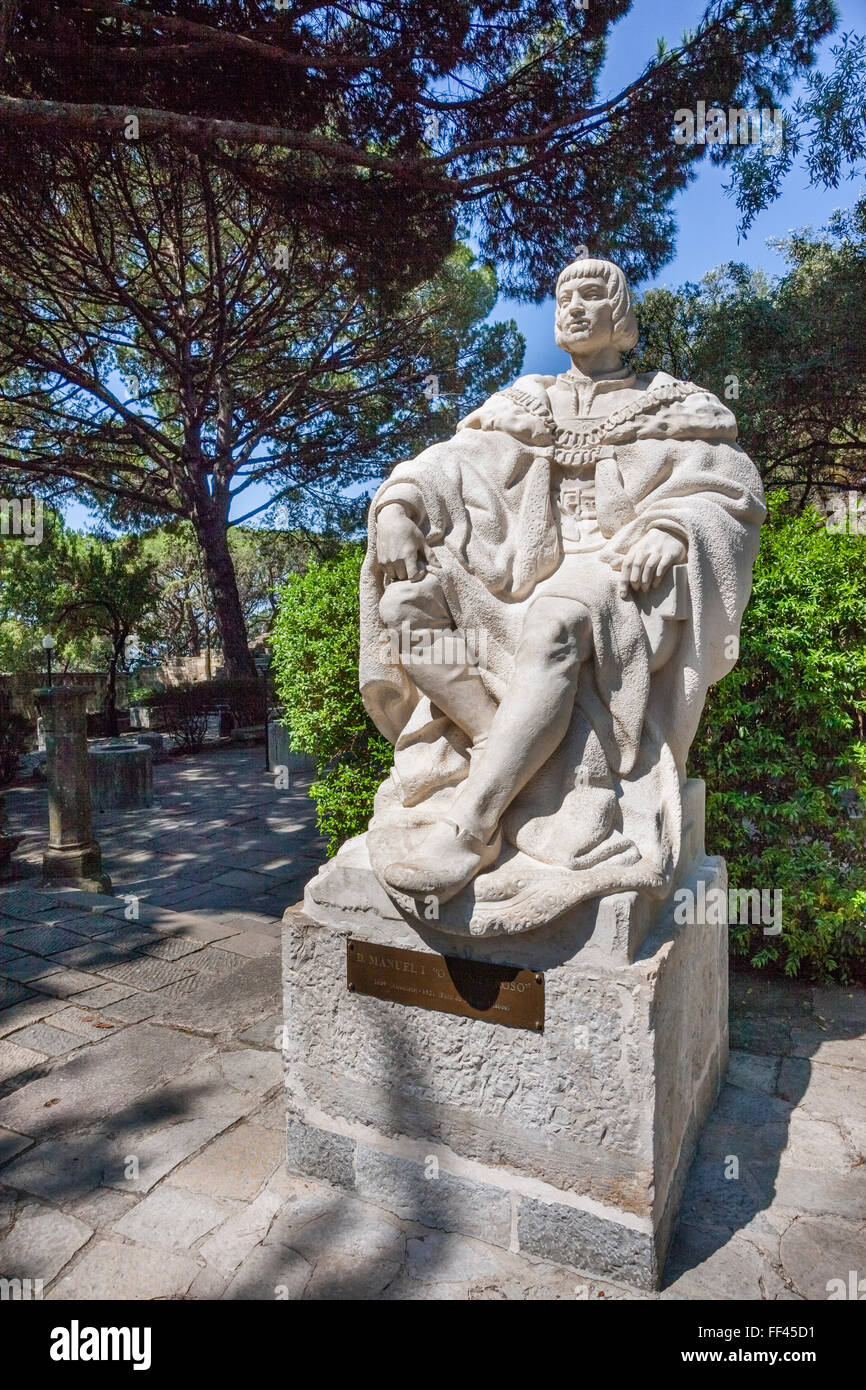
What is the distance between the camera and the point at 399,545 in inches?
82.6

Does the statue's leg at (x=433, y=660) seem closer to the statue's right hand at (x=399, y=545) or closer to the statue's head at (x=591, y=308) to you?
the statue's right hand at (x=399, y=545)

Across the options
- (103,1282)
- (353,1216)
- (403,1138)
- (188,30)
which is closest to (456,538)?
(403,1138)

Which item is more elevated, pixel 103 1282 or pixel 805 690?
pixel 805 690

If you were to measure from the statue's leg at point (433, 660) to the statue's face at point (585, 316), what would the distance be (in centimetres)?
87

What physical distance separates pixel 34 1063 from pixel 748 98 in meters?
6.46

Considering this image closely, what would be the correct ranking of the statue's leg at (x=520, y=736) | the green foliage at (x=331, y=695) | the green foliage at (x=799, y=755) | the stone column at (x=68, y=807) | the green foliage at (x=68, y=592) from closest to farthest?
1. the statue's leg at (x=520, y=736)
2. the green foliage at (x=799, y=755)
3. the green foliage at (x=331, y=695)
4. the stone column at (x=68, y=807)
5. the green foliage at (x=68, y=592)

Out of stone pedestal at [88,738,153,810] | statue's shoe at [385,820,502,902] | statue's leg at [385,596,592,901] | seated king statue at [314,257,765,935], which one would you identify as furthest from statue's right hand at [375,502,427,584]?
stone pedestal at [88,738,153,810]

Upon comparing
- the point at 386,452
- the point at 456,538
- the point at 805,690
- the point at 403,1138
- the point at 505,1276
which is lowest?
the point at 505,1276

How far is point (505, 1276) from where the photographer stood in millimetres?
1714

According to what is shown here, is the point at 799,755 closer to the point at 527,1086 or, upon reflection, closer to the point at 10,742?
the point at 527,1086

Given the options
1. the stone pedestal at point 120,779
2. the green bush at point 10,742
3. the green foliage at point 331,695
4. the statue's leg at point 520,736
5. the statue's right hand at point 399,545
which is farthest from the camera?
the green bush at point 10,742

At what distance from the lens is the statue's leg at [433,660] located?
2.06 m

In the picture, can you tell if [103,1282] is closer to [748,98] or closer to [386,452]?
[748,98]

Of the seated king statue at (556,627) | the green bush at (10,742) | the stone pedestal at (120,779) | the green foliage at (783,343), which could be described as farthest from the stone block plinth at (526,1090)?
the green bush at (10,742)
